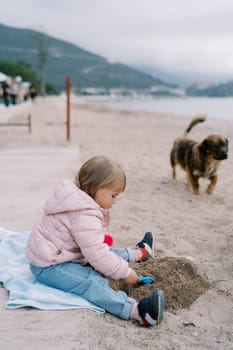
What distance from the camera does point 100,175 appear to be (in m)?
2.71

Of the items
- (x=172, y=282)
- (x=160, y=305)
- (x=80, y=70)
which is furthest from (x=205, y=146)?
(x=80, y=70)

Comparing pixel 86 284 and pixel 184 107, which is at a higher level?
pixel 86 284

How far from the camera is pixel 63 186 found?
9.20 feet

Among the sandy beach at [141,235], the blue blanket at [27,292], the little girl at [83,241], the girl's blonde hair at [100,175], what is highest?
the girl's blonde hair at [100,175]

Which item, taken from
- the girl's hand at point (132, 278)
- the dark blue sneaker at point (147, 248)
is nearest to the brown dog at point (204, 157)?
the dark blue sneaker at point (147, 248)

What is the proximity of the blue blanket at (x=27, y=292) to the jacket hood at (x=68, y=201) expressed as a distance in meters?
0.48


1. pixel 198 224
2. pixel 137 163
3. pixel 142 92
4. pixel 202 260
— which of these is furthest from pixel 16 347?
pixel 142 92

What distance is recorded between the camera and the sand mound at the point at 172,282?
2.85m

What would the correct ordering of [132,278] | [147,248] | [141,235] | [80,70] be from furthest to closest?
[80,70] < [141,235] < [147,248] < [132,278]

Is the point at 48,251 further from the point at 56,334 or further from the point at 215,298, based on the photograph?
the point at 215,298

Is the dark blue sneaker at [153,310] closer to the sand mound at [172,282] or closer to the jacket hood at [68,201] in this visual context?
the sand mound at [172,282]

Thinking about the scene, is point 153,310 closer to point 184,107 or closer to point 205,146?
point 205,146

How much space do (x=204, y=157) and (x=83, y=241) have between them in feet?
12.3

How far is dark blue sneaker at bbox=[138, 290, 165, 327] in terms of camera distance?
2496 mm
